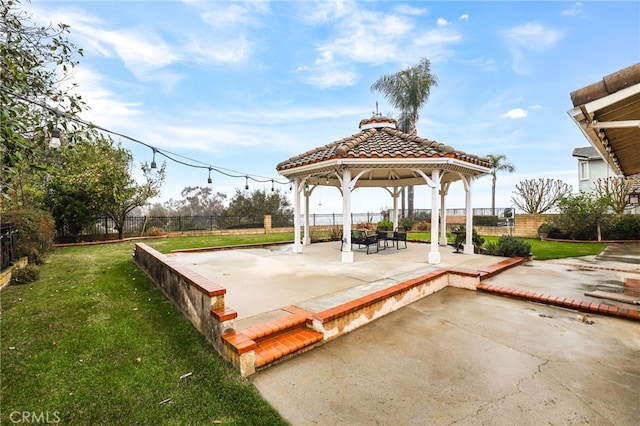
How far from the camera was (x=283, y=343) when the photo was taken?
3545 millimetres

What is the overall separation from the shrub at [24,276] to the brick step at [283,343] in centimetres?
652

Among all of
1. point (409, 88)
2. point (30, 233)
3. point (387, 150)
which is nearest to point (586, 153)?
point (409, 88)

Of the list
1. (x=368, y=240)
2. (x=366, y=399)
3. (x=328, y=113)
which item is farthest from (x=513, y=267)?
(x=328, y=113)

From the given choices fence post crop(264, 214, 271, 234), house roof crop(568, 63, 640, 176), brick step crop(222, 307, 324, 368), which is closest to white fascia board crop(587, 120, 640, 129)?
house roof crop(568, 63, 640, 176)

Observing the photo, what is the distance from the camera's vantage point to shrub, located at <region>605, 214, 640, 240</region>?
14195 mm

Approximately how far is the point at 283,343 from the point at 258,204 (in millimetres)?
21538

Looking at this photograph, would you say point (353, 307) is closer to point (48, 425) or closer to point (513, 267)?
point (48, 425)

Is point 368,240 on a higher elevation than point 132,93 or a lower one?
lower

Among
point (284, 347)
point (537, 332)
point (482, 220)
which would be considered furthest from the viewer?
point (482, 220)

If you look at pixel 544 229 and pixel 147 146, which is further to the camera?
pixel 544 229

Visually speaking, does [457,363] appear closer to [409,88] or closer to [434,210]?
[434,210]

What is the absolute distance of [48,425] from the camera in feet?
7.82

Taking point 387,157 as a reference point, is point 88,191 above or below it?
below

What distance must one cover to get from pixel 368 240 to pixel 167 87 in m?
10.6
